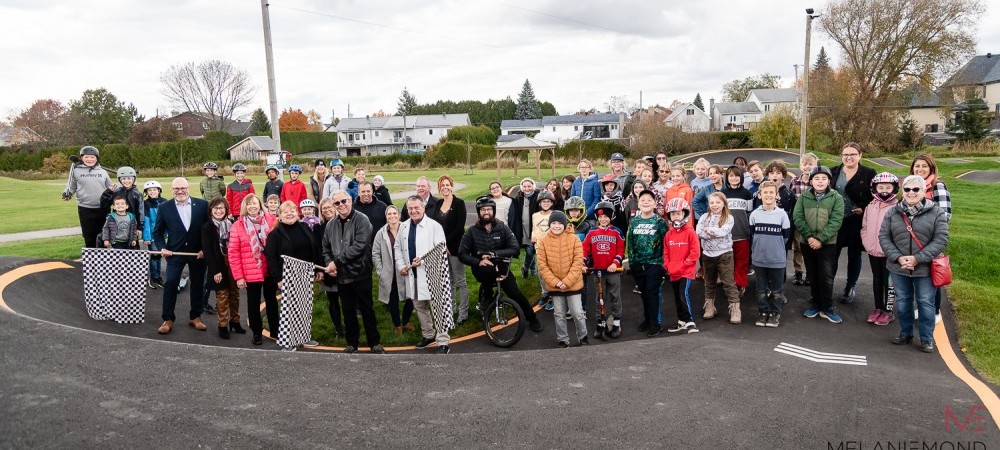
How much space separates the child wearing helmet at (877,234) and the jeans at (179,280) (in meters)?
8.88

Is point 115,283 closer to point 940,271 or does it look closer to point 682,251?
point 682,251

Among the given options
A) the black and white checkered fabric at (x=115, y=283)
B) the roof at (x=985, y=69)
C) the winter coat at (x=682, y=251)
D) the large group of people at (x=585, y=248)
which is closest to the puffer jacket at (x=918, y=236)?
the large group of people at (x=585, y=248)

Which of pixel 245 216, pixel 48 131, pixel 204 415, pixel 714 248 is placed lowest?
pixel 204 415

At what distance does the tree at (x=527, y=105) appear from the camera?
113m

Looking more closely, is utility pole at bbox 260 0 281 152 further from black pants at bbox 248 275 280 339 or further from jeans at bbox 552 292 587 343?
jeans at bbox 552 292 587 343

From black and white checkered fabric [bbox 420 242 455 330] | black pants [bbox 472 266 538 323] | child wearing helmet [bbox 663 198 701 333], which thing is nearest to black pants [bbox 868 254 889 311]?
child wearing helmet [bbox 663 198 701 333]

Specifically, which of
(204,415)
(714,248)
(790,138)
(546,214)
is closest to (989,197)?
(714,248)

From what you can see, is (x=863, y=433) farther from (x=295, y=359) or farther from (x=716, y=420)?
(x=295, y=359)

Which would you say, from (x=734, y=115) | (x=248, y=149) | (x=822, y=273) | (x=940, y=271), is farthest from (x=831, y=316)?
(x=734, y=115)

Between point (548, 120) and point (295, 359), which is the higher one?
point (548, 120)

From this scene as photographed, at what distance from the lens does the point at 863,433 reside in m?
4.63

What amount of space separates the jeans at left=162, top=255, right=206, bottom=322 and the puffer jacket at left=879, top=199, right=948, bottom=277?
8.76 metres

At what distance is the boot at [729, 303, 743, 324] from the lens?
8.17m

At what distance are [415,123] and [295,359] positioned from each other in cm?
9894
